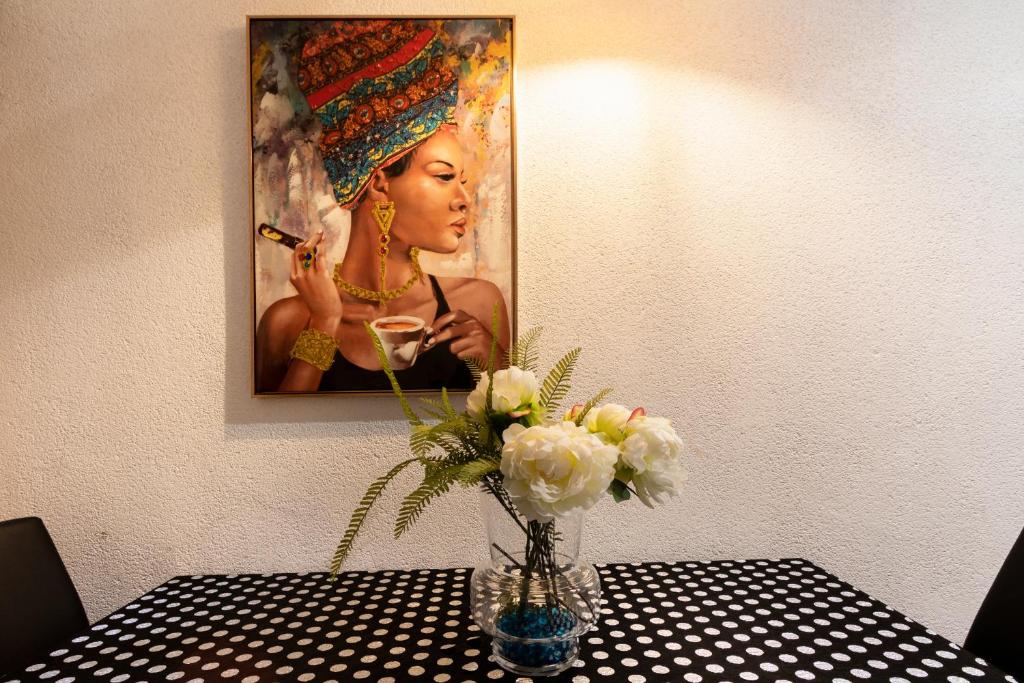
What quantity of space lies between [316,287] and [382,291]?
0.14 metres

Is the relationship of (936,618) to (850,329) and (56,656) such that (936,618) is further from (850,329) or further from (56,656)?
(56,656)

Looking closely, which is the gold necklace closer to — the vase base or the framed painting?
the framed painting

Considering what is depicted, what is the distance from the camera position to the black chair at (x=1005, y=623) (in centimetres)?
100

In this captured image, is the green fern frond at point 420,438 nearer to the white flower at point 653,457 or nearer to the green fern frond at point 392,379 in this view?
the green fern frond at point 392,379

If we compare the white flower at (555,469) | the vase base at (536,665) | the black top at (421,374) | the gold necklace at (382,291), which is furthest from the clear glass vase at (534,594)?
the gold necklace at (382,291)

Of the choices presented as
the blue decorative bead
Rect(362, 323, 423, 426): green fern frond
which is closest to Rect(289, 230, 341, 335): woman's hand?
Rect(362, 323, 423, 426): green fern frond

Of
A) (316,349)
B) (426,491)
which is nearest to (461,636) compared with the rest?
(426,491)

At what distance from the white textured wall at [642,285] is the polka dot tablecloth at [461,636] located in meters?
0.19

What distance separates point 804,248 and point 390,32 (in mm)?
1057

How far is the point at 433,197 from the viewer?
140 centimetres

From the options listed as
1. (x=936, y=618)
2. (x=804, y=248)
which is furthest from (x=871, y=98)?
(x=936, y=618)

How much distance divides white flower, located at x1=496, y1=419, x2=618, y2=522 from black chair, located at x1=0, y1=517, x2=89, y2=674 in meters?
0.86

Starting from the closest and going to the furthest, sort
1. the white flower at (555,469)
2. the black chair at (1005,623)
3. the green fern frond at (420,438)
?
the white flower at (555,469) < the green fern frond at (420,438) < the black chair at (1005,623)

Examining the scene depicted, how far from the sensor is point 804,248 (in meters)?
1.46
